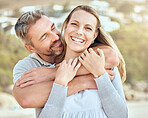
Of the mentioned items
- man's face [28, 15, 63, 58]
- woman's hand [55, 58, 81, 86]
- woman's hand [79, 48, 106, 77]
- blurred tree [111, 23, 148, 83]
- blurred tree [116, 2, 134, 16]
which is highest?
woman's hand [79, 48, 106, 77]

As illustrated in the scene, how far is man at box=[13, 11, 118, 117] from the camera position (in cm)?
110

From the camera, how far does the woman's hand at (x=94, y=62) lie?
110 cm

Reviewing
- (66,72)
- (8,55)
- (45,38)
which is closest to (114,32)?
(8,55)

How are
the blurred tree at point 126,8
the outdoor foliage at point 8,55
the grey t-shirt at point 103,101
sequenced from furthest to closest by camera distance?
1. the blurred tree at point 126,8
2. the outdoor foliage at point 8,55
3. the grey t-shirt at point 103,101

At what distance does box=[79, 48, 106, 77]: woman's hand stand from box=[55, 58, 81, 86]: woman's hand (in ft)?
0.12

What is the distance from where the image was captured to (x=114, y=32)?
992 cm

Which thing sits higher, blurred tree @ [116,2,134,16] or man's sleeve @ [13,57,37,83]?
man's sleeve @ [13,57,37,83]

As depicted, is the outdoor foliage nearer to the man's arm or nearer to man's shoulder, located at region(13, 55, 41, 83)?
man's shoulder, located at region(13, 55, 41, 83)

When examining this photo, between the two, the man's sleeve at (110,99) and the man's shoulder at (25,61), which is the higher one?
the man's sleeve at (110,99)

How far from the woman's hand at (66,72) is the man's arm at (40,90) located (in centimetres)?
5

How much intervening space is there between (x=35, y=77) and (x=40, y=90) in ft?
0.31

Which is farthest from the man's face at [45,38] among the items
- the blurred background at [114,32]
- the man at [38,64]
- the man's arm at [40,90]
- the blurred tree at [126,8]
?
the blurred tree at [126,8]

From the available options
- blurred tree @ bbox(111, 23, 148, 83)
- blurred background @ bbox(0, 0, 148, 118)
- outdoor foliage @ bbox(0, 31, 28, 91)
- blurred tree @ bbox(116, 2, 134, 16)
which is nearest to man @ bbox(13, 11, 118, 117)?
blurred background @ bbox(0, 0, 148, 118)

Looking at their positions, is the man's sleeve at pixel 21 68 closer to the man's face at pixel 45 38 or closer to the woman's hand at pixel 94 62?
the man's face at pixel 45 38
